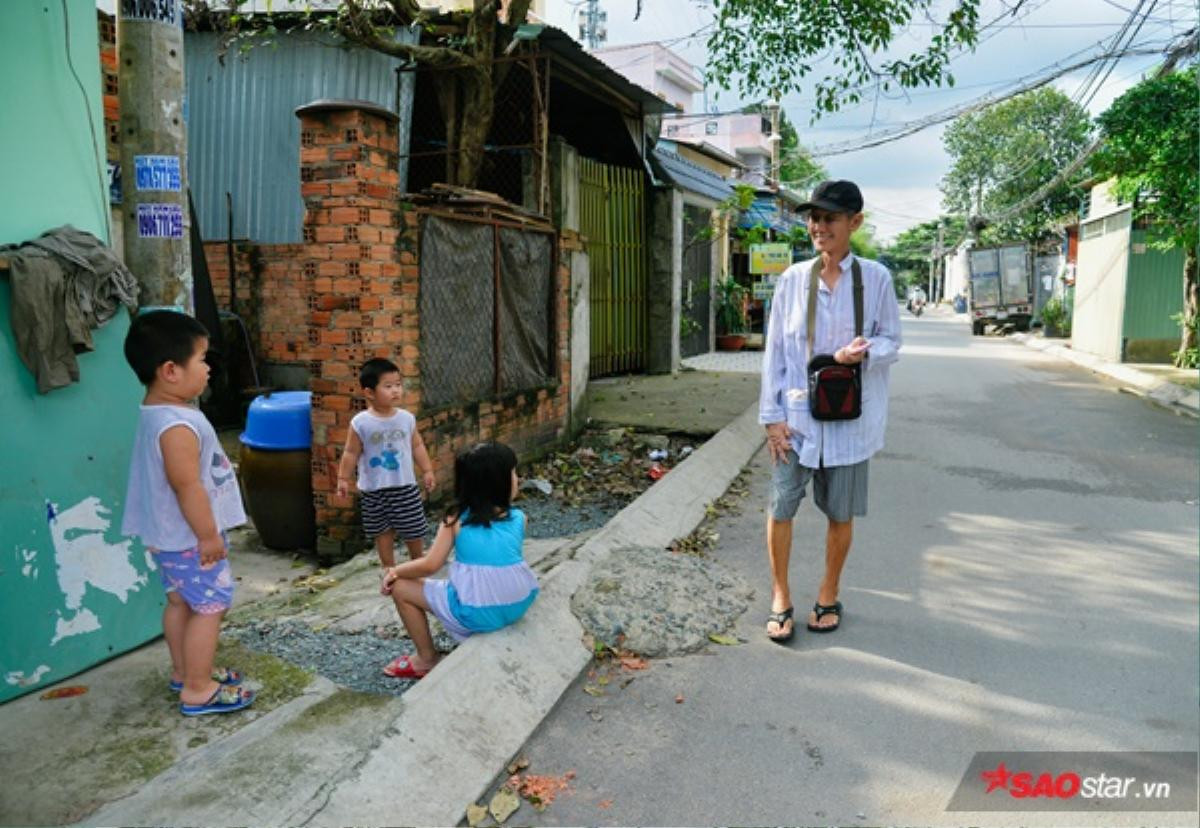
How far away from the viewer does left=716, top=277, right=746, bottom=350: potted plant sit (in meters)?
18.7

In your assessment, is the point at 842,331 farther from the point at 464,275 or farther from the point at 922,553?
the point at 464,275

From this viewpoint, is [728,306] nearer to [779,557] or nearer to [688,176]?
[688,176]

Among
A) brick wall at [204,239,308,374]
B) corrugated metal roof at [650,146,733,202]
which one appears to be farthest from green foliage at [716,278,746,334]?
brick wall at [204,239,308,374]

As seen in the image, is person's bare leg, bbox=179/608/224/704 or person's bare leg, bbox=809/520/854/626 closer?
person's bare leg, bbox=179/608/224/704

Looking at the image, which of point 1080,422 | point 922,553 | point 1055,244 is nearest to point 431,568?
point 922,553

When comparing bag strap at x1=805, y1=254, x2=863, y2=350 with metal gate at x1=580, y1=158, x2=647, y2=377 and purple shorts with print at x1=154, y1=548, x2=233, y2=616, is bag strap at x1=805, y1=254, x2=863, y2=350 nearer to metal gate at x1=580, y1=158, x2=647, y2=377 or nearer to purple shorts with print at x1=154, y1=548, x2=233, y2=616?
purple shorts with print at x1=154, y1=548, x2=233, y2=616

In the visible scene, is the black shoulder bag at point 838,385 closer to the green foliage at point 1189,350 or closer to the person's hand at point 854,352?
the person's hand at point 854,352

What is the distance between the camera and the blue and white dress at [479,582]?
3.48m

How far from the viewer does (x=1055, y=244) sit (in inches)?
1375

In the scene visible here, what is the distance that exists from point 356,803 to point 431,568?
3.10 feet

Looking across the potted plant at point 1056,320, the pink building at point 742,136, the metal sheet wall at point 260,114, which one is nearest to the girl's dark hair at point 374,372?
the metal sheet wall at point 260,114

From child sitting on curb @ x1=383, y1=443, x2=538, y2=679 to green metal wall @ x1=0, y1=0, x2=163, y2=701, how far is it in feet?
3.68

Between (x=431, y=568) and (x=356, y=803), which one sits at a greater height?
(x=431, y=568)

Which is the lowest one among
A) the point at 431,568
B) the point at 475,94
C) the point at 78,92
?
the point at 431,568
